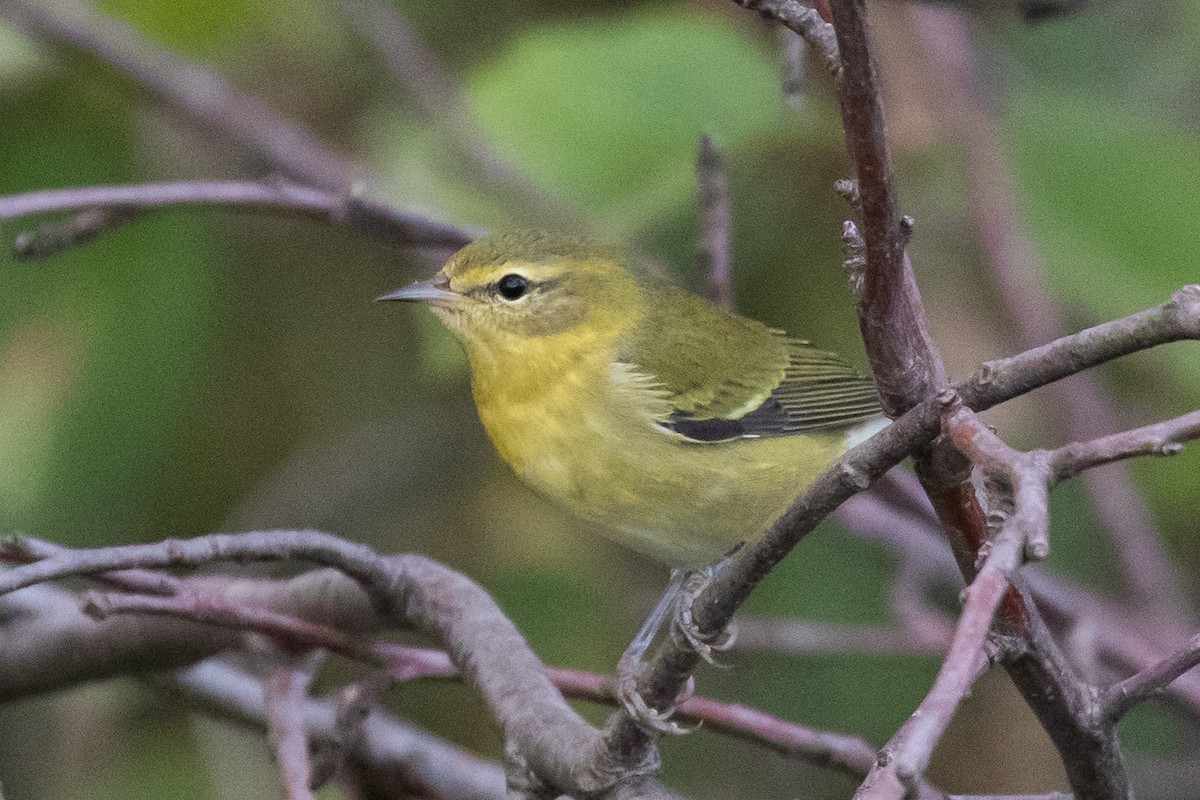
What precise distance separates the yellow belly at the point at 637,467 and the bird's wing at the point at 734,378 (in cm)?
8

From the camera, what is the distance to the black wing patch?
316cm

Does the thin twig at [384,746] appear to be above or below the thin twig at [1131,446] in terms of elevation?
below

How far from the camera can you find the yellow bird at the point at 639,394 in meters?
2.89

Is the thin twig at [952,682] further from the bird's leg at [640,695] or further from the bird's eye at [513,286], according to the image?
the bird's eye at [513,286]

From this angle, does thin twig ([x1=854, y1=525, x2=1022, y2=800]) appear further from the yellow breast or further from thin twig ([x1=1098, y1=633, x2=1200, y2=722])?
the yellow breast

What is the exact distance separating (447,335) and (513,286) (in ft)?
0.86

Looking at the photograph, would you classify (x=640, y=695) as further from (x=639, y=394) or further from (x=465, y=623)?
(x=639, y=394)

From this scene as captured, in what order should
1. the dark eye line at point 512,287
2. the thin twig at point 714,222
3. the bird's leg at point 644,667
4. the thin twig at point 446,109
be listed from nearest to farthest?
1. the bird's leg at point 644,667
2. the thin twig at point 714,222
3. the dark eye line at point 512,287
4. the thin twig at point 446,109

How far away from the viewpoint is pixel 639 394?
316 centimetres

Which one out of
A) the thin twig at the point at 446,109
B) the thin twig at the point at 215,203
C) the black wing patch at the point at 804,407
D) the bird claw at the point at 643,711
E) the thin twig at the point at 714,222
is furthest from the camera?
the thin twig at the point at 446,109

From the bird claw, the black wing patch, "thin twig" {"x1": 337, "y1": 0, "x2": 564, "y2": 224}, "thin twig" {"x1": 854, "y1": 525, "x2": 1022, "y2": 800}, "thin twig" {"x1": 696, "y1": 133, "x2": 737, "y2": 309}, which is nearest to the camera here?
"thin twig" {"x1": 854, "y1": 525, "x2": 1022, "y2": 800}

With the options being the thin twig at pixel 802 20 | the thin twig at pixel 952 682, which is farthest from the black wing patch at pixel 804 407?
the thin twig at pixel 952 682

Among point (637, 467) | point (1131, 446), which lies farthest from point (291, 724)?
point (1131, 446)

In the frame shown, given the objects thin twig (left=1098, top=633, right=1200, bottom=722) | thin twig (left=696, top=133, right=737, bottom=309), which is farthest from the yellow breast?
thin twig (left=1098, top=633, right=1200, bottom=722)
